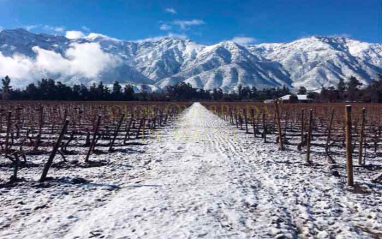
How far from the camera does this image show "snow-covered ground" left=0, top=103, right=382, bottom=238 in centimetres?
583

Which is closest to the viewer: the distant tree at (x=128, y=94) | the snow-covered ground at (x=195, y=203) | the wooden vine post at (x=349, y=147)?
the snow-covered ground at (x=195, y=203)

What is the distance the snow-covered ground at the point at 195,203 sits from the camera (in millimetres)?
5828

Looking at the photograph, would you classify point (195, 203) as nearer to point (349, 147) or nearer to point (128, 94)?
point (349, 147)

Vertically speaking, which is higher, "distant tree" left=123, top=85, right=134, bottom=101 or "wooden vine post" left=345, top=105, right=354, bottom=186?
"distant tree" left=123, top=85, right=134, bottom=101

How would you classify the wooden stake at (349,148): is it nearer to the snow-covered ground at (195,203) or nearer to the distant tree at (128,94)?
the snow-covered ground at (195,203)

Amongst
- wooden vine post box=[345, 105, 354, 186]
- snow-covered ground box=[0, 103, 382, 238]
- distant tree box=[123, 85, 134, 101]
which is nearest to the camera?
snow-covered ground box=[0, 103, 382, 238]

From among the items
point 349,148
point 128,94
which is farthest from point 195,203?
point 128,94

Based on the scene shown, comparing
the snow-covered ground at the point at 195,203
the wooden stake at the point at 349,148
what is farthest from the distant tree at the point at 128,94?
the wooden stake at the point at 349,148

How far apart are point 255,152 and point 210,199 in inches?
283

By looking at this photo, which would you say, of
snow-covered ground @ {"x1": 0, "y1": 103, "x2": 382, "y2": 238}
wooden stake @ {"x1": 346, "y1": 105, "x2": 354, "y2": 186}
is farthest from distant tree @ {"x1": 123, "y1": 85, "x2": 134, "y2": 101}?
wooden stake @ {"x1": 346, "y1": 105, "x2": 354, "y2": 186}

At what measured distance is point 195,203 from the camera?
23.6 ft

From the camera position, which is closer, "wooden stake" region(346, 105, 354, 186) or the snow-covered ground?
the snow-covered ground

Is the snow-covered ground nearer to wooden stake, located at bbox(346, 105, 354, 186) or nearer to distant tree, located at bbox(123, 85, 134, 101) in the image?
wooden stake, located at bbox(346, 105, 354, 186)

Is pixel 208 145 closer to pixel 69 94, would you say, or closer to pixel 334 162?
pixel 334 162
